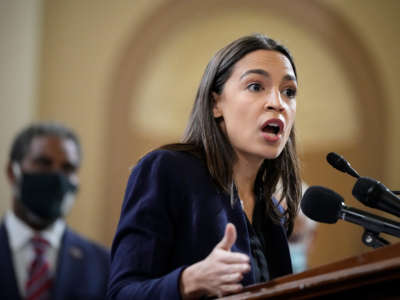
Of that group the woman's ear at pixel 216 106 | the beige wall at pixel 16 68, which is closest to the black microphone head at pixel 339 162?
→ the woman's ear at pixel 216 106

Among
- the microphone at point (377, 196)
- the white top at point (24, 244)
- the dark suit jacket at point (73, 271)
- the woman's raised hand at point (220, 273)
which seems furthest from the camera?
the white top at point (24, 244)

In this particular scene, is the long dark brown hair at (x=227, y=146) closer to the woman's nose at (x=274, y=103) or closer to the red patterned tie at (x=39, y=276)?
the woman's nose at (x=274, y=103)

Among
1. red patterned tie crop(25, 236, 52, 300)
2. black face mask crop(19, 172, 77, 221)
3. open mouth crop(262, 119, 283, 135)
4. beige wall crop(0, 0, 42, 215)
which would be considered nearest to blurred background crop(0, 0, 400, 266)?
beige wall crop(0, 0, 42, 215)

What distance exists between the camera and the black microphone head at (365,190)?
1247mm

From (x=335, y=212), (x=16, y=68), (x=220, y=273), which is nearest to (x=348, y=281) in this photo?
(x=220, y=273)

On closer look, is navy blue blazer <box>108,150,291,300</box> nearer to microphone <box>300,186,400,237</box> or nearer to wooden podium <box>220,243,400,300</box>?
microphone <box>300,186,400,237</box>

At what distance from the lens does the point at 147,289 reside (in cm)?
121

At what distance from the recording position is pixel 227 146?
155cm

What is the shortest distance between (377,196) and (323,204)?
6.2 inches

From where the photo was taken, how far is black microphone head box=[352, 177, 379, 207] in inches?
49.1

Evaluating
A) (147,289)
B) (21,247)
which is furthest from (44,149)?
(147,289)

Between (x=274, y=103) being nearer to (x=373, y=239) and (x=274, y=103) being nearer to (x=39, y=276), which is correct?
(x=373, y=239)

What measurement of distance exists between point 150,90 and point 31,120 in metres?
1.24

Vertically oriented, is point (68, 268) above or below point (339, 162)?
below
